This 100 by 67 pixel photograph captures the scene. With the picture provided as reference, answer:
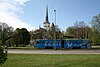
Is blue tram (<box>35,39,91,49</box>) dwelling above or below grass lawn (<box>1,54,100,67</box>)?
above

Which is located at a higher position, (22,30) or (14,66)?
(22,30)

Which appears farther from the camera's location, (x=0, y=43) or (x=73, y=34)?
(x=73, y=34)

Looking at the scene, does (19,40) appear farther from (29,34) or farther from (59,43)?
(59,43)

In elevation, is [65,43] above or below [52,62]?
above

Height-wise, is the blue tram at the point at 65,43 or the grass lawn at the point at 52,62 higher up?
the blue tram at the point at 65,43

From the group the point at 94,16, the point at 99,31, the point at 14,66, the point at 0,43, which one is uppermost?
the point at 94,16

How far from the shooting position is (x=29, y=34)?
12006 centimetres

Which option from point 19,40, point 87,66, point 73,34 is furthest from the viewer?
point 73,34

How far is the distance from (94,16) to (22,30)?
152ft

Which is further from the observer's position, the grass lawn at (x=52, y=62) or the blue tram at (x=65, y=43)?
the blue tram at (x=65, y=43)

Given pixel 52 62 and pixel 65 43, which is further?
pixel 65 43

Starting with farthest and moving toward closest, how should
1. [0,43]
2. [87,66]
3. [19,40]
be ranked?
[19,40]
[87,66]
[0,43]

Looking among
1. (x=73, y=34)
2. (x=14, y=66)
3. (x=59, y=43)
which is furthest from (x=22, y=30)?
(x=14, y=66)

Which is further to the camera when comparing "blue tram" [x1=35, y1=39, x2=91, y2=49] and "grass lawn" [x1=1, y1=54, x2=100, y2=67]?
"blue tram" [x1=35, y1=39, x2=91, y2=49]
